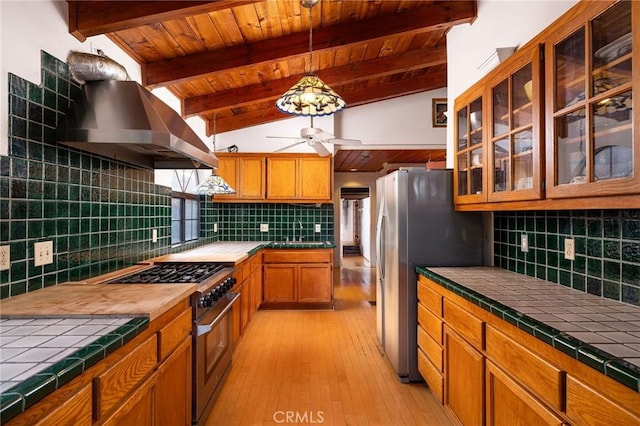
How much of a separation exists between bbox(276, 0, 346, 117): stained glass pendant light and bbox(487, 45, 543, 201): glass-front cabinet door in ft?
3.64

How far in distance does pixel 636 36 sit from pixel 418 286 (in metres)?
1.86

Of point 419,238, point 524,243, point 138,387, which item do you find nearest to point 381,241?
point 419,238

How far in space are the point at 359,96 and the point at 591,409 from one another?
14.4ft

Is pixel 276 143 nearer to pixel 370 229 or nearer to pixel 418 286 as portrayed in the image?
pixel 418 286

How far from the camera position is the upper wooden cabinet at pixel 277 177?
4.73m

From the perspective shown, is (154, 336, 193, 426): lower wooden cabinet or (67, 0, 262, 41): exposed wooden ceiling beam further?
(67, 0, 262, 41): exposed wooden ceiling beam

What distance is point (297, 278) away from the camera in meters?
4.48

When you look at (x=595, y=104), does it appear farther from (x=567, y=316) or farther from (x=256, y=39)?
(x=256, y=39)

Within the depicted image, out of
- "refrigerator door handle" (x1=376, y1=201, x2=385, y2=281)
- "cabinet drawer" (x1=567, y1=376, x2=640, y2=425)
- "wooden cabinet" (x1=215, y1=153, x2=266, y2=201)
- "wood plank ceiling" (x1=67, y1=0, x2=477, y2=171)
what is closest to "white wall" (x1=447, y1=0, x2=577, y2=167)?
"wood plank ceiling" (x1=67, y1=0, x2=477, y2=171)

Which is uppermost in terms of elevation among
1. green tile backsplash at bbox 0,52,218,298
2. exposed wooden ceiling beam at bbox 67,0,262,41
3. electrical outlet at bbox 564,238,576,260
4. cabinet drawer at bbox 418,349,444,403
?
exposed wooden ceiling beam at bbox 67,0,262,41

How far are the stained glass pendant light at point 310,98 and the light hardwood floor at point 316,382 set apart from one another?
83.9 inches

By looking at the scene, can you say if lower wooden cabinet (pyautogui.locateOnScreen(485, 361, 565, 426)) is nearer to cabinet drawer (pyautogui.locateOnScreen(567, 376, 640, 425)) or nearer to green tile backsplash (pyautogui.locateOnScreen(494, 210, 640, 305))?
cabinet drawer (pyautogui.locateOnScreen(567, 376, 640, 425))

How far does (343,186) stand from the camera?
841 centimetres

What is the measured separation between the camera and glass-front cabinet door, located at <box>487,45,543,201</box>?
5.36 ft
